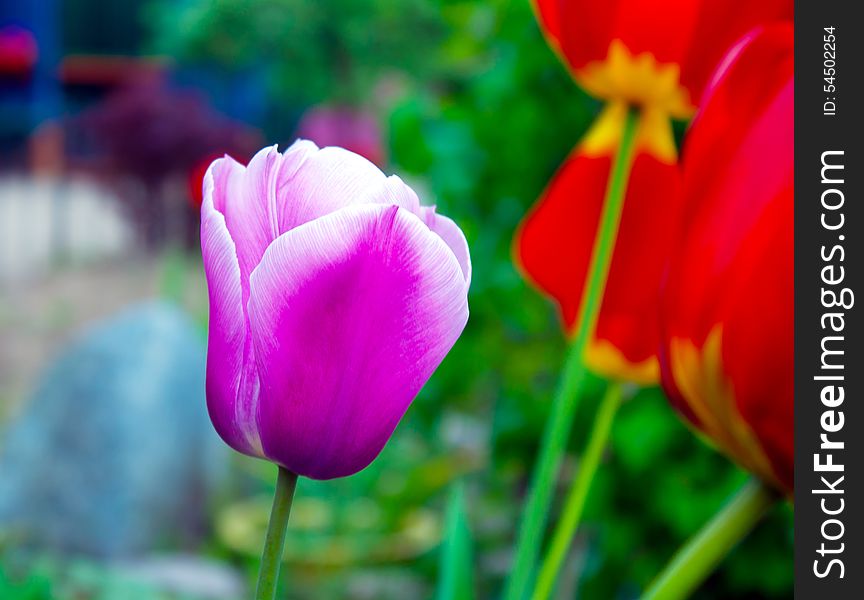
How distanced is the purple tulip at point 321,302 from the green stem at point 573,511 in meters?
0.12

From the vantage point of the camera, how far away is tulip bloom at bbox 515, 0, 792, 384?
437mm

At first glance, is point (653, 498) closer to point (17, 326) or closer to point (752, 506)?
point (752, 506)

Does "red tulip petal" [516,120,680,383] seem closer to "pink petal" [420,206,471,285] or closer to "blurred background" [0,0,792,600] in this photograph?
"pink petal" [420,206,471,285]

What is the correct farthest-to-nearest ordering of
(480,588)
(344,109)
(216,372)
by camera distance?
(344,109), (480,588), (216,372)

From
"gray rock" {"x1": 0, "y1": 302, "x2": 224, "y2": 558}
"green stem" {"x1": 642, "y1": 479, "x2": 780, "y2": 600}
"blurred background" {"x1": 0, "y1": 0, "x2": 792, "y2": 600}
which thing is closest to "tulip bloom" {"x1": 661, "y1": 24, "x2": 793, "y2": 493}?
"green stem" {"x1": 642, "y1": 479, "x2": 780, "y2": 600}

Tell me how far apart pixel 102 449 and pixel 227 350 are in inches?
118

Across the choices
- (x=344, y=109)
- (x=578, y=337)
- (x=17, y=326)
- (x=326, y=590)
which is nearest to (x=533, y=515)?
(x=578, y=337)

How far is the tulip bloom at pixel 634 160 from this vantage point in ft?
1.43

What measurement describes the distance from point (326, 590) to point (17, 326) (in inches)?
137

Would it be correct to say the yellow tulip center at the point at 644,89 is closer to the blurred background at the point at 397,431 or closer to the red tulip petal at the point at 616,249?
the red tulip petal at the point at 616,249

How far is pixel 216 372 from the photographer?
305mm

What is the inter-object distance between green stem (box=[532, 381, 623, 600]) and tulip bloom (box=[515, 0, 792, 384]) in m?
0.03

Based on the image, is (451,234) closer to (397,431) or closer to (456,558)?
(456,558)

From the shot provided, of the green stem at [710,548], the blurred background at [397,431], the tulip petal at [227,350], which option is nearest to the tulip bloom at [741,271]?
the green stem at [710,548]
